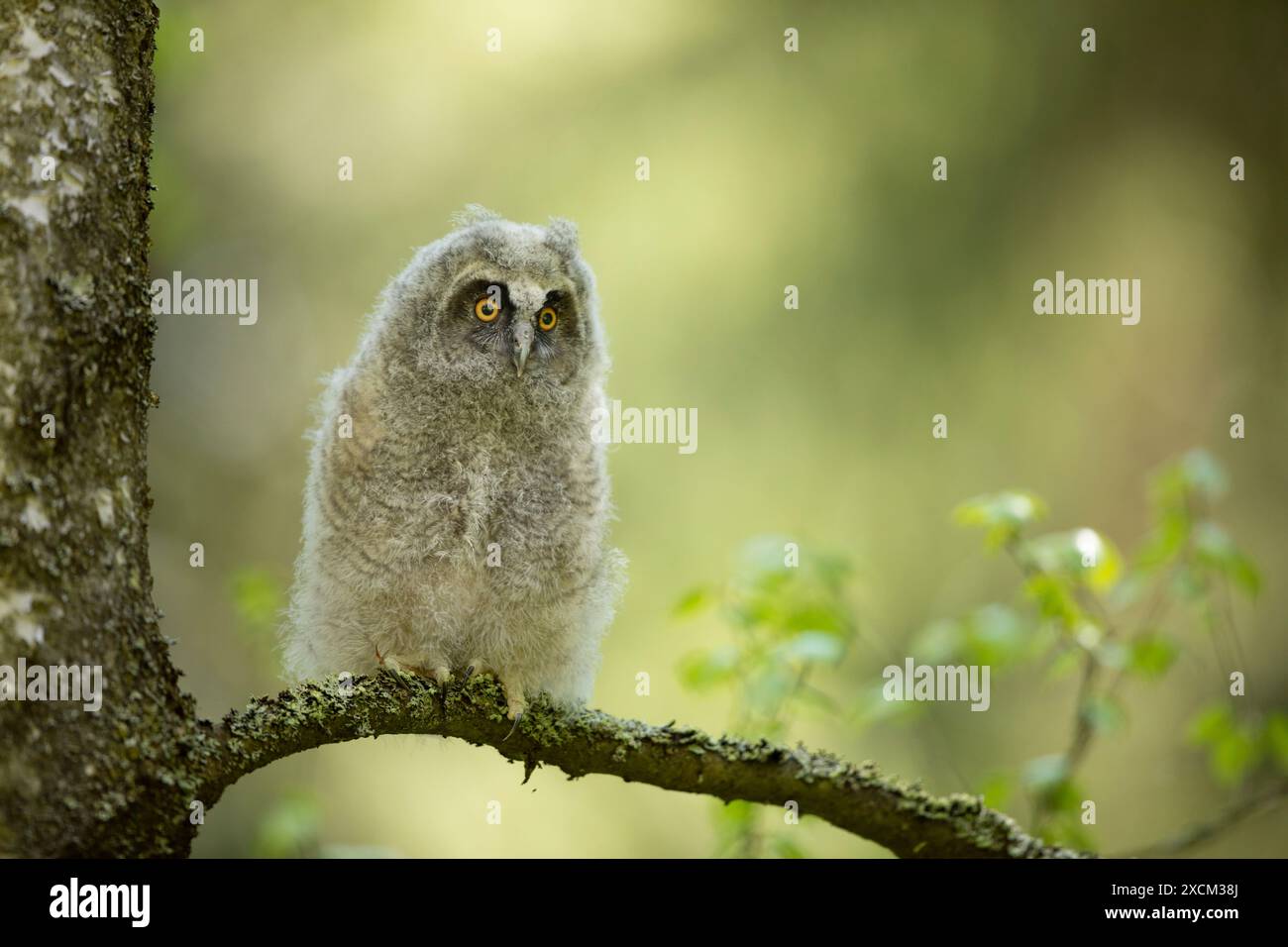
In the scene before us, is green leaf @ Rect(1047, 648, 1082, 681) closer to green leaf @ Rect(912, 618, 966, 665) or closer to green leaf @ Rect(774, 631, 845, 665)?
green leaf @ Rect(912, 618, 966, 665)

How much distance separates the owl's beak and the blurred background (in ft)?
10.1

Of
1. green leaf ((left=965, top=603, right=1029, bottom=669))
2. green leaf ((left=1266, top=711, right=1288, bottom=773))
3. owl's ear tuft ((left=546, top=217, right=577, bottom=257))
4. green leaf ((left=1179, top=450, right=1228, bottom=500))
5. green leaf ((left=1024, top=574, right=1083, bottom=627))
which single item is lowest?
green leaf ((left=1266, top=711, right=1288, bottom=773))

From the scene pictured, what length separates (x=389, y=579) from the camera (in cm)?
223

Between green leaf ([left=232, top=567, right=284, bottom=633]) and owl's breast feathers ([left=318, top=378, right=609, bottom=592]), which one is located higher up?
owl's breast feathers ([left=318, top=378, right=609, bottom=592])

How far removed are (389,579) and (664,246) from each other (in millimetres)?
3650

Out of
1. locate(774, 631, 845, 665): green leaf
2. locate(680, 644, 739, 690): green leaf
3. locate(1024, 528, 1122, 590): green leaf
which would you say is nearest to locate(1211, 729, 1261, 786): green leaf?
locate(1024, 528, 1122, 590): green leaf

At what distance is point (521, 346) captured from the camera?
2260 millimetres

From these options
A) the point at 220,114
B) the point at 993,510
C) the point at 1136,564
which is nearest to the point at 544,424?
the point at 993,510

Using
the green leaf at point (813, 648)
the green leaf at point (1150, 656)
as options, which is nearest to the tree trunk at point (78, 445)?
the green leaf at point (813, 648)

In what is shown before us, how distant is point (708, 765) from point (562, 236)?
3.73 ft

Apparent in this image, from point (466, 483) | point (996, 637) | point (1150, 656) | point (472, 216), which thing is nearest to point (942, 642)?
point (996, 637)

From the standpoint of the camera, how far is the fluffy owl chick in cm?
224
